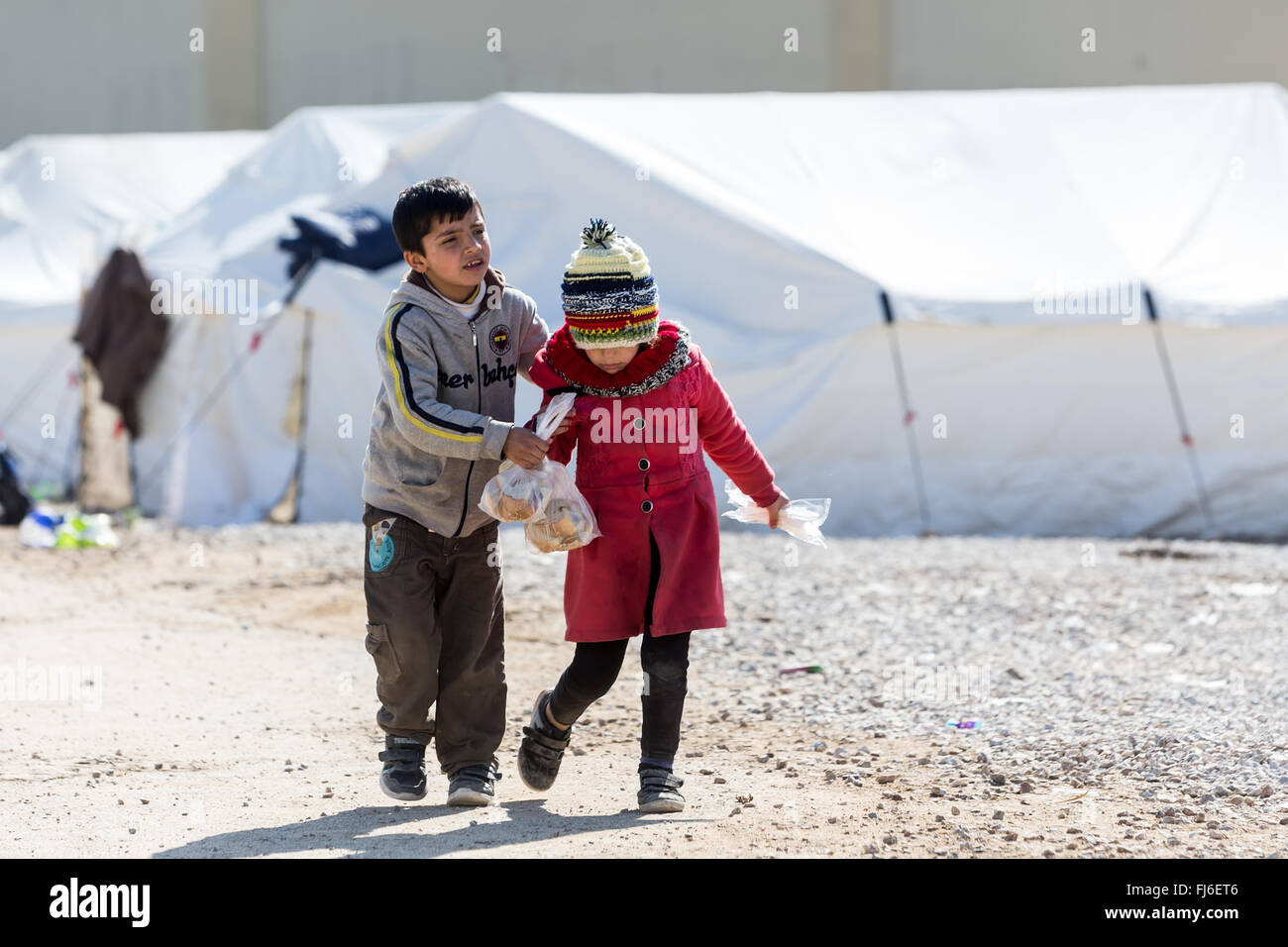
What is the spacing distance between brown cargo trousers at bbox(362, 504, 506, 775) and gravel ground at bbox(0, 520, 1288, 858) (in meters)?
0.21

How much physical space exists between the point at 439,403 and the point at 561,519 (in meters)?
0.40

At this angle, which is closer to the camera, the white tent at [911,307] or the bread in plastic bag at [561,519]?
the bread in plastic bag at [561,519]

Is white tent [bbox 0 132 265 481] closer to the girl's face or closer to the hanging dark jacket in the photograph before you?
the hanging dark jacket

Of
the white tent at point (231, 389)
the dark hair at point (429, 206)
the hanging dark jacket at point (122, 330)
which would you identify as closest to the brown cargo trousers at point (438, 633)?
the dark hair at point (429, 206)

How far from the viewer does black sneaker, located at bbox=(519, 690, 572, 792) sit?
3949 millimetres

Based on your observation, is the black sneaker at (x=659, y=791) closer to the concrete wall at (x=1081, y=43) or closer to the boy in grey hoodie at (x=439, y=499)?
the boy in grey hoodie at (x=439, y=499)

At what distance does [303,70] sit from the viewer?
19.9 meters

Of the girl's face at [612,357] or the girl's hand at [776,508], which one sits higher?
the girl's face at [612,357]

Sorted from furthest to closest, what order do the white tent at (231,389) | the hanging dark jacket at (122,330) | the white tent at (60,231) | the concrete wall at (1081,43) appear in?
the concrete wall at (1081,43) < the white tent at (60,231) < the hanging dark jacket at (122,330) < the white tent at (231,389)

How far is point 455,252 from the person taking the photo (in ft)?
12.6

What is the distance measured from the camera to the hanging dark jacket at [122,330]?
11.4 meters

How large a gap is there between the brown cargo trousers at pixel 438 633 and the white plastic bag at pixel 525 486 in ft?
0.79

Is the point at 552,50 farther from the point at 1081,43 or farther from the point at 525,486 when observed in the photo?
the point at 525,486

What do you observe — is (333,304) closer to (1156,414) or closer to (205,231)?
(205,231)
